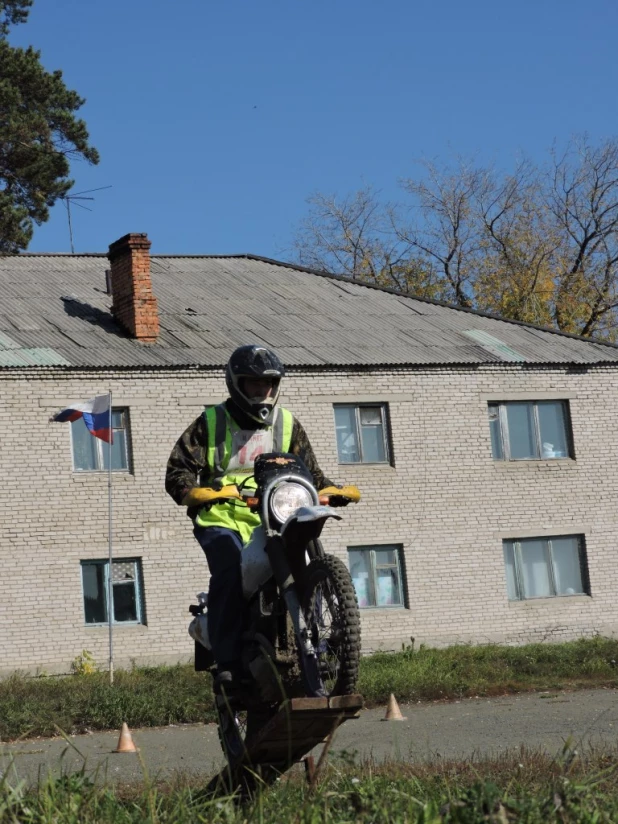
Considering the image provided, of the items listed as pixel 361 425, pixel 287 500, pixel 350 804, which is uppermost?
pixel 361 425

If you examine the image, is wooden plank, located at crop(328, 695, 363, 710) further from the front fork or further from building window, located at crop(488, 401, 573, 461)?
building window, located at crop(488, 401, 573, 461)

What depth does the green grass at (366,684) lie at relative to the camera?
14.4 metres

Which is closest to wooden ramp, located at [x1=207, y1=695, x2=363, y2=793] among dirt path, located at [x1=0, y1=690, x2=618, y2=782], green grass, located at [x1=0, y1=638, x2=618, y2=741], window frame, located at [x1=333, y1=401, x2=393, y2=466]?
dirt path, located at [x1=0, y1=690, x2=618, y2=782]

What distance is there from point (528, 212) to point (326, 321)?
2146 centimetres

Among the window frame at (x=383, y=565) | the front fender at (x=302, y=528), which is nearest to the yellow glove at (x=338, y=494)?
the front fender at (x=302, y=528)

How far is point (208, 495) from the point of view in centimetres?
665

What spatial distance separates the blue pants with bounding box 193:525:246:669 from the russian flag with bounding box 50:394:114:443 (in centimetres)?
1403

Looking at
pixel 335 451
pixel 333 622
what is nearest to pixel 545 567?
pixel 335 451

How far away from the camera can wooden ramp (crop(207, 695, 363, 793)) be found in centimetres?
573

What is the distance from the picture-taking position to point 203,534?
22.8 feet

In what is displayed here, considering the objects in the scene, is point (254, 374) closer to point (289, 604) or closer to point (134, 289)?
point (289, 604)

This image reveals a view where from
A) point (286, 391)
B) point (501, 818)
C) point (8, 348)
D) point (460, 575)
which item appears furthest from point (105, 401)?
point (501, 818)

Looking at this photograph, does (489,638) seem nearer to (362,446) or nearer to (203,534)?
(362,446)

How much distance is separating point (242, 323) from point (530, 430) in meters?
5.97
